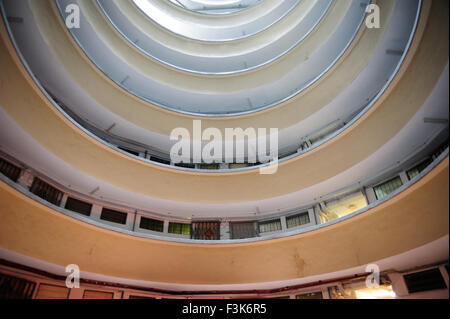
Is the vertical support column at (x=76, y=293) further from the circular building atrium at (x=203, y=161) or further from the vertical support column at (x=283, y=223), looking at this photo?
the vertical support column at (x=283, y=223)

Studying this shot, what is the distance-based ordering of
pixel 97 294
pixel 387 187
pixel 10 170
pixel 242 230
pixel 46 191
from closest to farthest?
pixel 10 170, pixel 97 294, pixel 46 191, pixel 387 187, pixel 242 230

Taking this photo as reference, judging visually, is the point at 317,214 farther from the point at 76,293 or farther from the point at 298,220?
the point at 76,293

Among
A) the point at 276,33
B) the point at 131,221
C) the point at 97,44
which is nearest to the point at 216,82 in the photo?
the point at 276,33

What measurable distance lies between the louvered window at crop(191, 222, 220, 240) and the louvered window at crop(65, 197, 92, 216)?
17.4ft

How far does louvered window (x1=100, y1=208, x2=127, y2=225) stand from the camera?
13.3m

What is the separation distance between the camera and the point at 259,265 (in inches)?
464

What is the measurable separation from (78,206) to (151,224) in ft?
11.8

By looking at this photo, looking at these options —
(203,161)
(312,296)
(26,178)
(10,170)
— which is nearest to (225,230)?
(203,161)

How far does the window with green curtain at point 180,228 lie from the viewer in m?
14.6

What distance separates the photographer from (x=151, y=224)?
14.3 meters

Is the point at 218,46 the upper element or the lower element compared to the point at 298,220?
upper

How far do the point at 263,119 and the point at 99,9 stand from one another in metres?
10.9

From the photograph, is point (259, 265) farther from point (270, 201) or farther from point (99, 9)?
point (99, 9)

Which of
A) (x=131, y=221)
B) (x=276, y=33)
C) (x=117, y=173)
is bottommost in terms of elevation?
(x=131, y=221)
